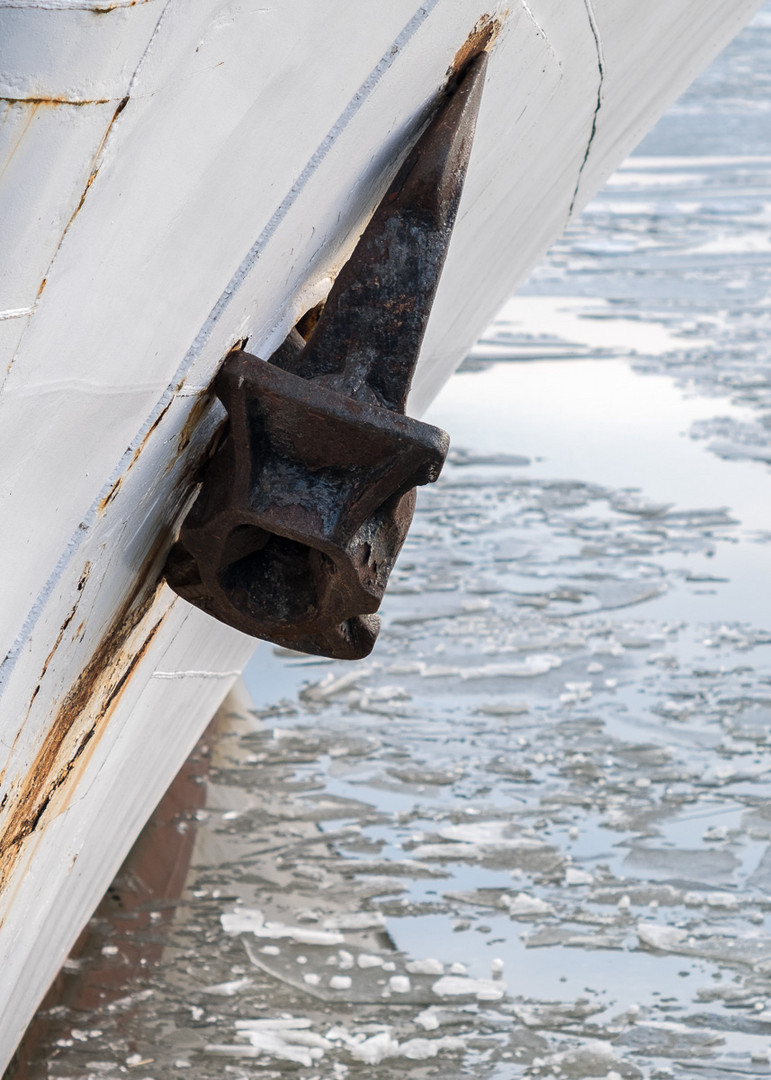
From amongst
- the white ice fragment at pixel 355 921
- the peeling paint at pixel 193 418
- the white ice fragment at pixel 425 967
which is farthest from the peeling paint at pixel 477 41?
the white ice fragment at pixel 355 921

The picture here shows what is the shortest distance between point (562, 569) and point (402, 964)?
2517 mm

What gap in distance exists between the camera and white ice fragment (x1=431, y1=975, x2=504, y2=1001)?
276cm

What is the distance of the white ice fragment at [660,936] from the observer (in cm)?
294

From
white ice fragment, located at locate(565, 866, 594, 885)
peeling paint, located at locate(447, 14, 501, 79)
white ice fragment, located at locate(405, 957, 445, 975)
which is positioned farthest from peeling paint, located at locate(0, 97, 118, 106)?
white ice fragment, located at locate(565, 866, 594, 885)

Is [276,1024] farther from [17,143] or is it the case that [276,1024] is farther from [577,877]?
[17,143]

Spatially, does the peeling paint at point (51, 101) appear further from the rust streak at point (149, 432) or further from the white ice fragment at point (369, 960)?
the white ice fragment at point (369, 960)

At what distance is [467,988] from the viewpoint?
2783 mm

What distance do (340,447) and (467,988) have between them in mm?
1879

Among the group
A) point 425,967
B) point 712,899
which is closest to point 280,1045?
point 425,967

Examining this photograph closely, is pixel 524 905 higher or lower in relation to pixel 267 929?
higher

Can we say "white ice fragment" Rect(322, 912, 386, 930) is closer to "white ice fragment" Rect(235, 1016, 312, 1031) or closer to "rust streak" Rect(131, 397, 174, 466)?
"white ice fragment" Rect(235, 1016, 312, 1031)

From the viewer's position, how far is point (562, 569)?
516 cm

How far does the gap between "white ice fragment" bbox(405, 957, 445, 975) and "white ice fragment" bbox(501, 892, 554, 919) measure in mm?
267

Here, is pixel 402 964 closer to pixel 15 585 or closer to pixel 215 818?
pixel 215 818
